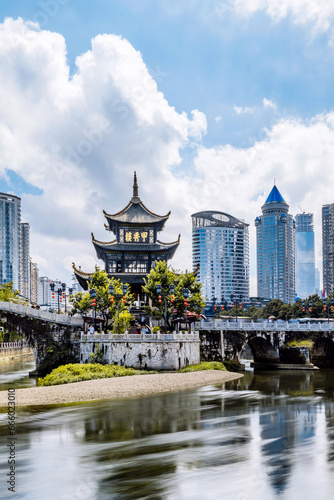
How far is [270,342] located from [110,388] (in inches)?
1312

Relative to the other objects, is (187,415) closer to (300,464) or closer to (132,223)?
(300,464)

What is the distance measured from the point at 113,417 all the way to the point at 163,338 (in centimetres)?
1951

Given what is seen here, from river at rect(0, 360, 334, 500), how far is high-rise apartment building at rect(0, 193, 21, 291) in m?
151

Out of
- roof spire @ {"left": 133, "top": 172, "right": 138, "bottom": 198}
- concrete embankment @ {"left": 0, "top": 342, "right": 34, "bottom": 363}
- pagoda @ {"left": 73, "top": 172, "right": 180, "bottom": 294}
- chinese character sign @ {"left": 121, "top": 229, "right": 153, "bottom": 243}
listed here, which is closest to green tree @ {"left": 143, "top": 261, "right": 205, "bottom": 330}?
pagoda @ {"left": 73, "top": 172, "right": 180, "bottom": 294}

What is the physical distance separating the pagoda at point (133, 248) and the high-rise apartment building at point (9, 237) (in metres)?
112

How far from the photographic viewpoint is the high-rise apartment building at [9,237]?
17750 cm

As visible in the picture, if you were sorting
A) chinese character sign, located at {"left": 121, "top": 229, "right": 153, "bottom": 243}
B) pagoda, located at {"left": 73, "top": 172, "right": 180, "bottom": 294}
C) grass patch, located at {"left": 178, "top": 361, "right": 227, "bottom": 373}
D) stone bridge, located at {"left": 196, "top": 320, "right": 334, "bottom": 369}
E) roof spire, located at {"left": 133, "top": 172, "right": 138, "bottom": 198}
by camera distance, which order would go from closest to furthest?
grass patch, located at {"left": 178, "top": 361, "right": 227, "bottom": 373} < stone bridge, located at {"left": 196, "top": 320, "right": 334, "bottom": 369} < pagoda, located at {"left": 73, "top": 172, "right": 180, "bottom": 294} < chinese character sign, located at {"left": 121, "top": 229, "right": 153, "bottom": 243} < roof spire, located at {"left": 133, "top": 172, "right": 138, "bottom": 198}

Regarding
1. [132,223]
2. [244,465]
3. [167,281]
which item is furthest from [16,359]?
[244,465]

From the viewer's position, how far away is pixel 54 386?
41250 mm

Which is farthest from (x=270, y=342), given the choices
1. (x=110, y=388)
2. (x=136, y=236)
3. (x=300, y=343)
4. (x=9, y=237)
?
(x=9, y=237)

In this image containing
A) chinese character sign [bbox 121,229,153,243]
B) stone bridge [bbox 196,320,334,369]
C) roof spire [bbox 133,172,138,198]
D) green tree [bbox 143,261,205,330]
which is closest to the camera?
green tree [bbox 143,261,205,330]

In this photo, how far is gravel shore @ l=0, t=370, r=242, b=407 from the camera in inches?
1421

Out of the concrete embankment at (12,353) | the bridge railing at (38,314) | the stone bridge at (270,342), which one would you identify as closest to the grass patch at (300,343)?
the stone bridge at (270,342)

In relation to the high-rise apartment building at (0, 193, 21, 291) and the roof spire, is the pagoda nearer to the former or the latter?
the roof spire
